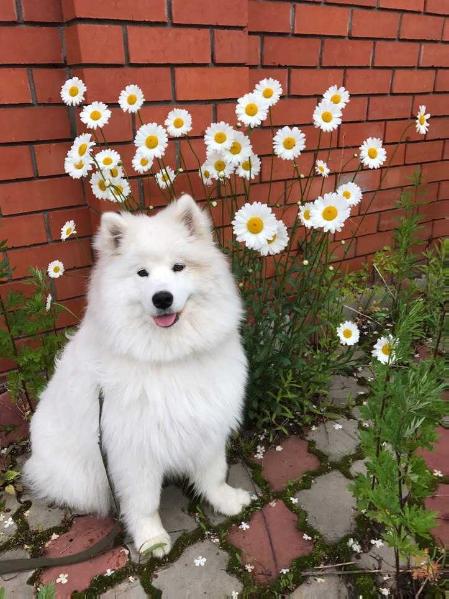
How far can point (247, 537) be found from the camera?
1.87 meters

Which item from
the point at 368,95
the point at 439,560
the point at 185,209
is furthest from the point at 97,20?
the point at 439,560

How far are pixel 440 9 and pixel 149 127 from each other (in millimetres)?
2807

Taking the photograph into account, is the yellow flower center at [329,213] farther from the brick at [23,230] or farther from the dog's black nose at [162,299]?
the brick at [23,230]

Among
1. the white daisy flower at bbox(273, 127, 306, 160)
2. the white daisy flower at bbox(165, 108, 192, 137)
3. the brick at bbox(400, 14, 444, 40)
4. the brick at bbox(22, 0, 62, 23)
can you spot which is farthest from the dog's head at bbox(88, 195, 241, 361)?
the brick at bbox(400, 14, 444, 40)

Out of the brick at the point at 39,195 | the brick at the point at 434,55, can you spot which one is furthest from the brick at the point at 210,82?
the brick at the point at 434,55

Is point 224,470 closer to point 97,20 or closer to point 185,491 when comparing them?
→ point 185,491

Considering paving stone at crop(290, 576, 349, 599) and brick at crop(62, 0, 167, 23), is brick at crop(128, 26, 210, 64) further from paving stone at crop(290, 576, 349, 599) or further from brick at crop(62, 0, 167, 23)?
paving stone at crop(290, 576, 349, 599)

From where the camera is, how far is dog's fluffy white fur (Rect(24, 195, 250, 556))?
1594 mm

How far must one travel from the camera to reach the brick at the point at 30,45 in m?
2.05

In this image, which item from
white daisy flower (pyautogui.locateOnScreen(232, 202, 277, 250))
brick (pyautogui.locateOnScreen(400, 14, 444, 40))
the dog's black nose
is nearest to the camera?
the dog's black nose

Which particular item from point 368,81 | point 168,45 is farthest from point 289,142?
point 368,81

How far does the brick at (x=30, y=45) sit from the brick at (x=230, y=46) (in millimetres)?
789

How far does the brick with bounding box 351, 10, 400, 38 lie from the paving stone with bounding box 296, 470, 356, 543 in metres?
2.80

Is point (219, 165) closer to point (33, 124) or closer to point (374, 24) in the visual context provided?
point (33, 124)
